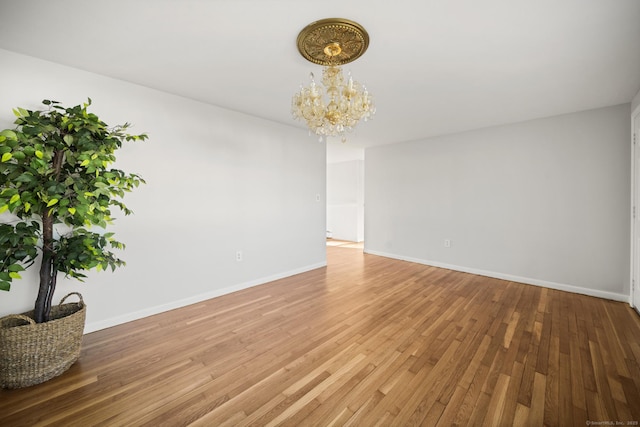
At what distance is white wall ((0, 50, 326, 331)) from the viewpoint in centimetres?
217

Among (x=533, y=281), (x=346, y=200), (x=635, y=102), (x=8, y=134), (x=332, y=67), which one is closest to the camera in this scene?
(x=8, y=134)

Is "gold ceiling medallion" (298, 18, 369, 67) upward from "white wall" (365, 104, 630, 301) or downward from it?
upward

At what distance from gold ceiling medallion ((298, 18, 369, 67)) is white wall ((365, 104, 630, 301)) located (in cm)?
318

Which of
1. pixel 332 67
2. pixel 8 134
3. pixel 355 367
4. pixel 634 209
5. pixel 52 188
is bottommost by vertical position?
pixel 355 367

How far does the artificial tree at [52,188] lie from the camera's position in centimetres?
156

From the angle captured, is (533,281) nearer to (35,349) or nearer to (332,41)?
(332,41)

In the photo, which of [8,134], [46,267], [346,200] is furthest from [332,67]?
→ [346,200]

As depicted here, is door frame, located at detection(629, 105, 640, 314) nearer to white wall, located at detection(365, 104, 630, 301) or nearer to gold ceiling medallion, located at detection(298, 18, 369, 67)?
white wall, located at detection(365, 104, 630, 301)

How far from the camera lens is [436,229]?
Result: 4.57 meters

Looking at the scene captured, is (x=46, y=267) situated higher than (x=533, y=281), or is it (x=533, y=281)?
(x=46, y=267)

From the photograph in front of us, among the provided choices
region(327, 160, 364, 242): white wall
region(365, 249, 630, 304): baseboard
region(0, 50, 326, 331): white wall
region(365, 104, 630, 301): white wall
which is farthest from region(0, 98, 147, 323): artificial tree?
region(327, 160, 364, 242): white wall

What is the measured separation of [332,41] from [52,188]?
7.08 ft

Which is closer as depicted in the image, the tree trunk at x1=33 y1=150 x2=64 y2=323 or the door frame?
the tree trunk at x1=33 y1=150 x2=64 y2=323

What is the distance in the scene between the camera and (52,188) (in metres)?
1.60
